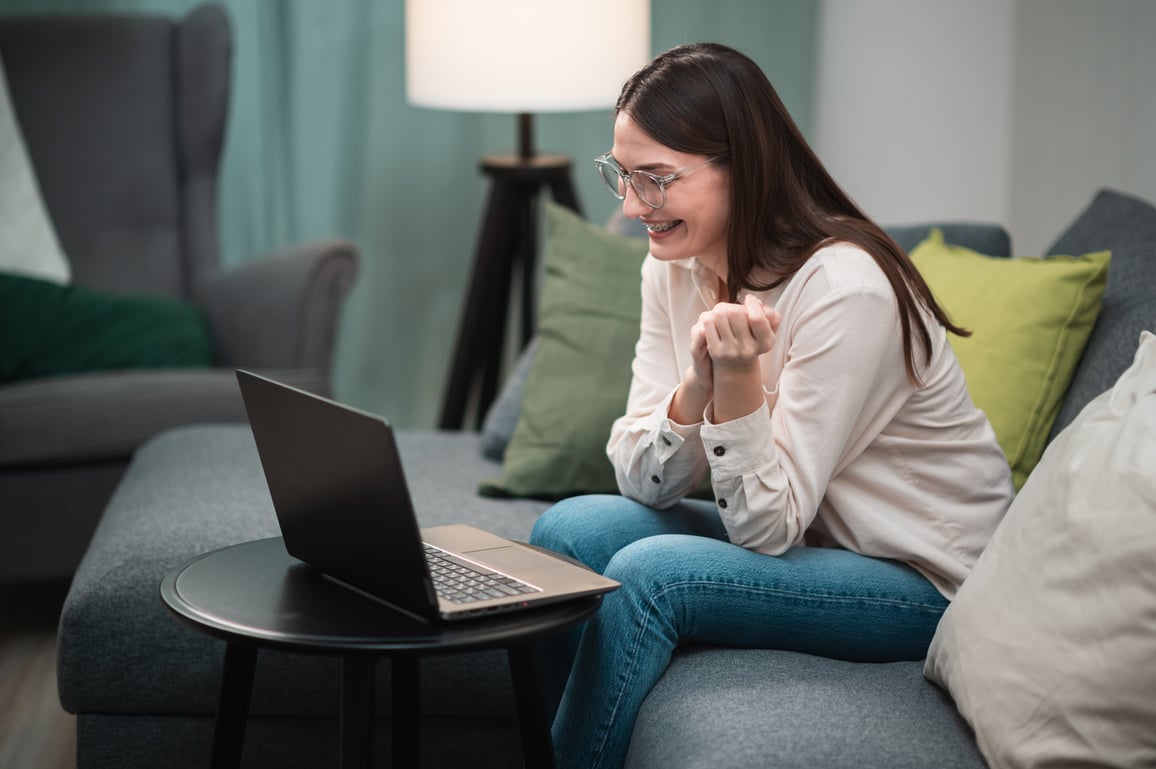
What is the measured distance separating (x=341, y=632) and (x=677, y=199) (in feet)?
2.04

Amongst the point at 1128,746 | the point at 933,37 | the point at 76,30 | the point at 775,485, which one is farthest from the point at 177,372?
the point at 1128,746

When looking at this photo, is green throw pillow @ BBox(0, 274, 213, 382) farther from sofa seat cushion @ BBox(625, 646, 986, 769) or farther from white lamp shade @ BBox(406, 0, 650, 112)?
sofa seat cushion @ BBox(625, 646, 986, 769)

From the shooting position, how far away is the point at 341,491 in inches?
43.6

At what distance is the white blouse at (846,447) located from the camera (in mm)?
1318

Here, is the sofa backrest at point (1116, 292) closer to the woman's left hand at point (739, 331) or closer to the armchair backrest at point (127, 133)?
the woman's left hand at point (739, 331)

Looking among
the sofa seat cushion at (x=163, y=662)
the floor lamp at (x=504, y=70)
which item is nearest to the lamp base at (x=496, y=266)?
the floor lamp at (x=504, y=70)

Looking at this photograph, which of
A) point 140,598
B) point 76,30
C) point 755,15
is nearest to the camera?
point 140,598

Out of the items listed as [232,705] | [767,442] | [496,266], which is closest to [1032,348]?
[767,442]

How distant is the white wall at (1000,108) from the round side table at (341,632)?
1905 mm

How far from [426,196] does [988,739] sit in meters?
2.53

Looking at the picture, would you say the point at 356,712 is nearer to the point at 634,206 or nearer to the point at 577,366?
the point at 634,206

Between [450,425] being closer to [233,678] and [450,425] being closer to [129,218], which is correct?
[129,218]

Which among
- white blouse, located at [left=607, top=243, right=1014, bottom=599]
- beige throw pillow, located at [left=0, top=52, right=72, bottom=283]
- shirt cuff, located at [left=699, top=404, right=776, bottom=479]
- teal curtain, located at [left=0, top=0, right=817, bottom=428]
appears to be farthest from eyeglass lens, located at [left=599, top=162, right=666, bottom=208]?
teal curtain, located at [left=0, top=0, right=817, bottom=428]

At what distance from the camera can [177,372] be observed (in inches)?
97.3
